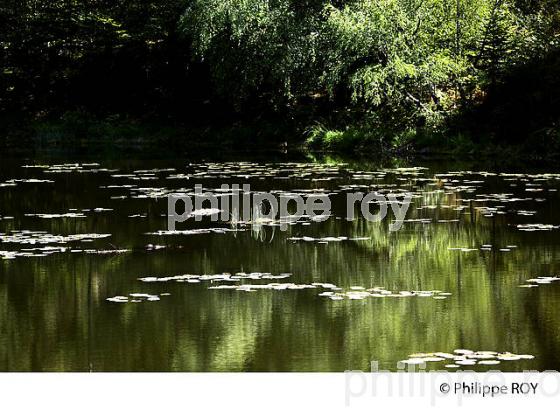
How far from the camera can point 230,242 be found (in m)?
11.4

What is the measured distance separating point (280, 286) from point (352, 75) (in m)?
18.7

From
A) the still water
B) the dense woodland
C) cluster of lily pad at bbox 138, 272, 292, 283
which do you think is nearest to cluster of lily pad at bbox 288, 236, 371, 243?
the still water

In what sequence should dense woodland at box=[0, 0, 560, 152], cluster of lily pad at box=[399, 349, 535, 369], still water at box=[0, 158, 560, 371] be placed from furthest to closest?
dense woodland at box=[0, 0, 560, 152], still water at box=[0, 158, 560, 371], cluster of lily pad at box=[399, 349, 535, 369]

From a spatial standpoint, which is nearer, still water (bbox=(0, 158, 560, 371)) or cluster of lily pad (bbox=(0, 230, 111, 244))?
still water (bbox=(0, 158, 560, 371))

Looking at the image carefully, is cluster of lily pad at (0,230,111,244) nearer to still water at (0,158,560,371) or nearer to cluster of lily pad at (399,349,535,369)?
still water at (0,158,560,371)

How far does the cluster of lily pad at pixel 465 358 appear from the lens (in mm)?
6414

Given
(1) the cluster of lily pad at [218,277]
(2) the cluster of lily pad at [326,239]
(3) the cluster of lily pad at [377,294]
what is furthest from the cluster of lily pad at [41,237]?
(3) the cluster of lily pad at [377,294]

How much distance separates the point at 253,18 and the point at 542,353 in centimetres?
2342

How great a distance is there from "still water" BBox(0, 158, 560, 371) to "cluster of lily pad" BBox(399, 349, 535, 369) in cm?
2

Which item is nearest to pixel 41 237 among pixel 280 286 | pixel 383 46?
pixel 280 286

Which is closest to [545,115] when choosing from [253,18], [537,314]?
[253,18]

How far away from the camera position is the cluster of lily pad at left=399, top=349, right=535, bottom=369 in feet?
21.0

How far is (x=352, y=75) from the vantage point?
88.5 ft
